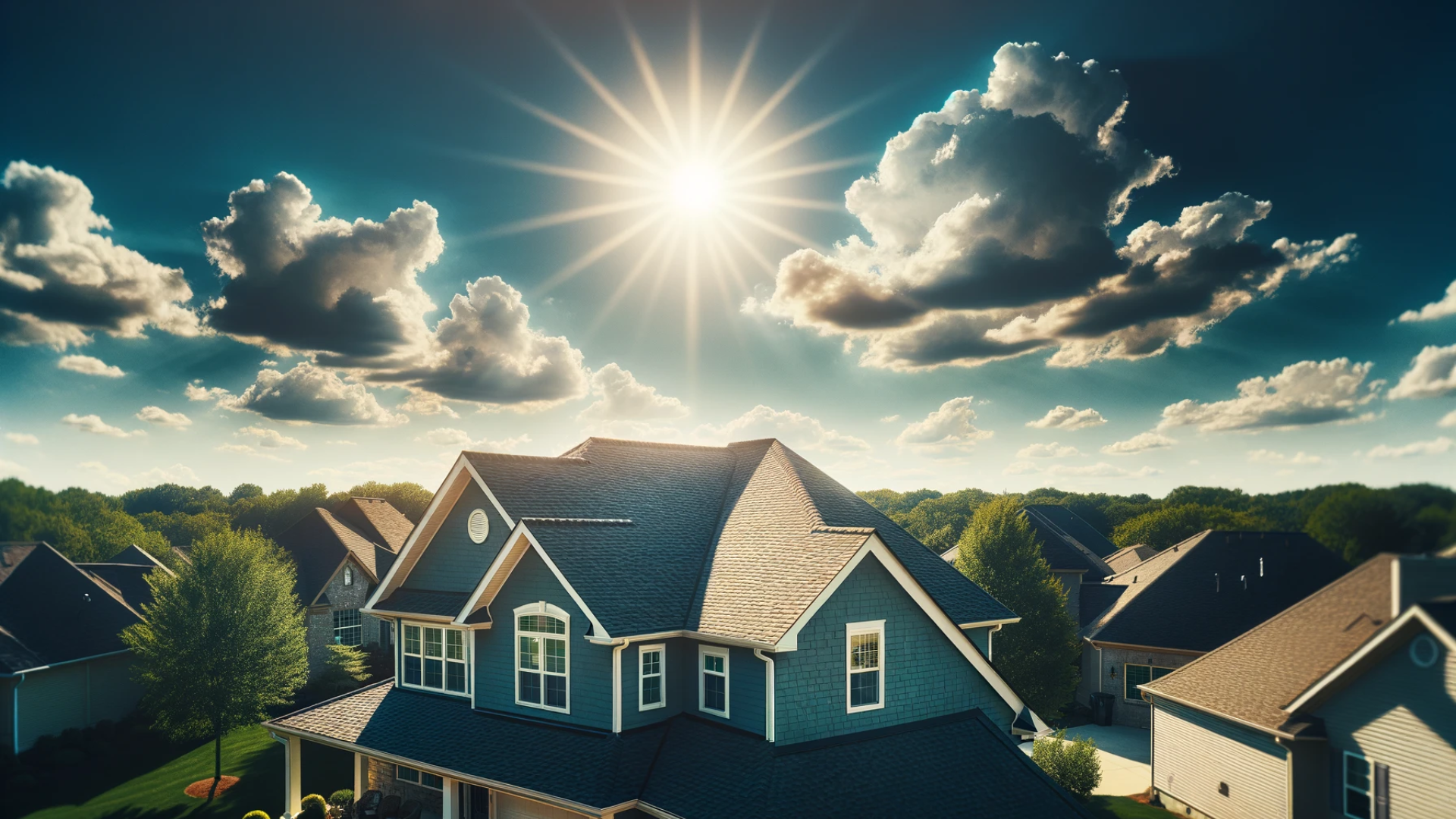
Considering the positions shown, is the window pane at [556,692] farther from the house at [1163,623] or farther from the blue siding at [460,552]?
the house at [1163,623]

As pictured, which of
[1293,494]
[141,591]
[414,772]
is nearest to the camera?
[1293,494]

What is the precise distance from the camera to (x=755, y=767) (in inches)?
548

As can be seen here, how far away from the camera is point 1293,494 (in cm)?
491

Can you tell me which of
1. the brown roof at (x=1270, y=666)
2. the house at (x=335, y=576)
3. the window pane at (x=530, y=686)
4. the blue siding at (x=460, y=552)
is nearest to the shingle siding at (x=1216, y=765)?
the brown roof at (x=1270, y=666)

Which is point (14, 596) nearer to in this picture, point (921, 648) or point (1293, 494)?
point (921, 648)

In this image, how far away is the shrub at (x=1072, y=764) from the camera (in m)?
21.3

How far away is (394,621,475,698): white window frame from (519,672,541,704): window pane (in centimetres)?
204

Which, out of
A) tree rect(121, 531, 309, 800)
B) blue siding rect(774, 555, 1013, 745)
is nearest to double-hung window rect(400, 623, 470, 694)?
blue siding rect(774, 555, 1013, 745)

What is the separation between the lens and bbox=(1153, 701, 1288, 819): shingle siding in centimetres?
1777

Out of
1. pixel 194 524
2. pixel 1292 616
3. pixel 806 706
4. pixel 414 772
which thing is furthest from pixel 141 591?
pixel 1292 616

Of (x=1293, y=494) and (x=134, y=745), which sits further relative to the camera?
(x=134, y=745)

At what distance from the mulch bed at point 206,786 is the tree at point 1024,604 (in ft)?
93.2

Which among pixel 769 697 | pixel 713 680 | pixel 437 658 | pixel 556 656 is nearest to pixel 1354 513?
pixel 769 697

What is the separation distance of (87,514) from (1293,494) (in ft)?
49.6
